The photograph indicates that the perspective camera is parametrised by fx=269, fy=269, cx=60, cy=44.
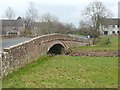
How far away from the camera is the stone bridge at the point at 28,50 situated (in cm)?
1410

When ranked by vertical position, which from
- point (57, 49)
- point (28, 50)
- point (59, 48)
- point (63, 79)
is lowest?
point (57, 49)

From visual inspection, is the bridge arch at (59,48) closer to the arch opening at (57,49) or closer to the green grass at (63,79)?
the arch opening at (57,49)

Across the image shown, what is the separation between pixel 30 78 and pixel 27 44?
17.8 ft

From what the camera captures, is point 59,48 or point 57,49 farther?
point 57,49

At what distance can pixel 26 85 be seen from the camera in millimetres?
12234

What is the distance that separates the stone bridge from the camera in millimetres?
14104

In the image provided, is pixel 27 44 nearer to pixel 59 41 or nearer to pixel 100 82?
pixel 100 82

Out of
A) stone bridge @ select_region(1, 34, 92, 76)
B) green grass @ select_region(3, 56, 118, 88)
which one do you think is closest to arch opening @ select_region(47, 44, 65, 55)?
stone bridge @ select_region(1, 34, 92, 76)

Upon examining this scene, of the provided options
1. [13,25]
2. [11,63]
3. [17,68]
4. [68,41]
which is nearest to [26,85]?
[11,63]

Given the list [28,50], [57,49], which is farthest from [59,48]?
[28,50]

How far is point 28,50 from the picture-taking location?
19.2m

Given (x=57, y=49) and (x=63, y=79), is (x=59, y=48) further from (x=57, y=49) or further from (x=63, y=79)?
(x=63, y=79)

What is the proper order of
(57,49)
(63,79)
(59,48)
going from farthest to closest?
(57,49) < (59,48) < (63,79)

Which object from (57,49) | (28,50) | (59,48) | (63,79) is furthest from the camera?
(57,49)
